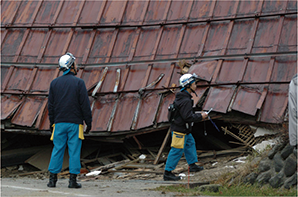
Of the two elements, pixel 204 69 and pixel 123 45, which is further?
pixel 123 45

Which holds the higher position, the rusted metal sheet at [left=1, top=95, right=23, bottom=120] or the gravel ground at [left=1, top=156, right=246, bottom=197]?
the rusted metal sheet at [left=1, top=95, right=23, bottom=120]

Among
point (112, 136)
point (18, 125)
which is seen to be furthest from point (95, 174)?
point (18, 125)

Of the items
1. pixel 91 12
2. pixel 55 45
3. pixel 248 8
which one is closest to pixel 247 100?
pixel 248 8

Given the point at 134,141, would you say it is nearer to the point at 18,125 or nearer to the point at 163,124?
the point at 163,124

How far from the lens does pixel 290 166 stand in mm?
6652

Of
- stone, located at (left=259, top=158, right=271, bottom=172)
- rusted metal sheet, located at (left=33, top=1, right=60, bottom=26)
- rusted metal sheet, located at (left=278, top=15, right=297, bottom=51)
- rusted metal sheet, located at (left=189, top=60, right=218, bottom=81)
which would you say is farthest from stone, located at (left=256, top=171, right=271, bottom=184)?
rusted metal sheet, located at (left=33, top=1, right=60, bottom=26)

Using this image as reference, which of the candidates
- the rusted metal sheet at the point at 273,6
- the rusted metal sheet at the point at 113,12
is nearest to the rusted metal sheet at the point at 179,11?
the rusted metal sheet at the point at 113,12

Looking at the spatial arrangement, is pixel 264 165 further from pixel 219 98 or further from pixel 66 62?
pixel 66 62

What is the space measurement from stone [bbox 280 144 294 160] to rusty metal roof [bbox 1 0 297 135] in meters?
2.63

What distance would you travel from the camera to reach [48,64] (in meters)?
13.4

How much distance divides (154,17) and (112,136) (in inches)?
163

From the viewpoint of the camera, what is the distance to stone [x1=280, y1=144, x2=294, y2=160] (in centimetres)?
695

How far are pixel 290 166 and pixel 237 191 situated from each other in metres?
0.95

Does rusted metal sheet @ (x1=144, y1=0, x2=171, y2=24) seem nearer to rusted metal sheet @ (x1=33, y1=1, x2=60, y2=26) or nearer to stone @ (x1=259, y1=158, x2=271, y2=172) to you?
rusted metal sheet @ (x1=33, y1=1, x2=60, y2=26)
